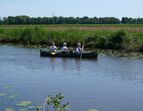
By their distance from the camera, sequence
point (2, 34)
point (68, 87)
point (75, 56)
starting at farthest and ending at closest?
point (2, 34) < point (75, 56) < point (68, 87)

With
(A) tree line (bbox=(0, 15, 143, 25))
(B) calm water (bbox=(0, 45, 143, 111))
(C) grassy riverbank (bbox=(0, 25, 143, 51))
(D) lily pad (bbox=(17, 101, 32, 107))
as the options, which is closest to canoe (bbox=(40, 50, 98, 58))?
(B) calm water (bbox=(0, 45, 143, 111))

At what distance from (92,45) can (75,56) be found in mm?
10907

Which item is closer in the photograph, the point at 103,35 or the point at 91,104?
the point at 91,104

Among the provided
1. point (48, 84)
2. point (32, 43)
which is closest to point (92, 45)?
point (32, 43)

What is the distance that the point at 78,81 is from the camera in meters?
23.7

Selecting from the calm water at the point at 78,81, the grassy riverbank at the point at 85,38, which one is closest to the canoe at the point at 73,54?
the calm water at the point at 78,81

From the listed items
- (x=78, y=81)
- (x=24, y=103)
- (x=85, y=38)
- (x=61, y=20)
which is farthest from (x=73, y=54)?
(x=61, y=20)

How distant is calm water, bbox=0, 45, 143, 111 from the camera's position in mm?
18031

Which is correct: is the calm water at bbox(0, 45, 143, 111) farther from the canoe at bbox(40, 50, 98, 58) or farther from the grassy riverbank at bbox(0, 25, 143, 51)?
the grassy riverbank at bbox(0, 25, 143, 51)

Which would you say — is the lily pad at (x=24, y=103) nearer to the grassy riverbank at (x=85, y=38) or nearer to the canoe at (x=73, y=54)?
the canoe at (x=73, y=54)

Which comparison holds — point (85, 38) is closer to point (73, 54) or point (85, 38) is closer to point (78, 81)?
point (73, 54)

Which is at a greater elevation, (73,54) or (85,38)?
(85,38)

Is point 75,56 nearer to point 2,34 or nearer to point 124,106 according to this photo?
point 124,106

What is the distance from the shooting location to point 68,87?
21594mm
